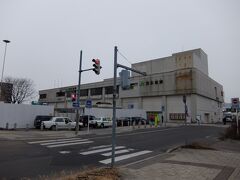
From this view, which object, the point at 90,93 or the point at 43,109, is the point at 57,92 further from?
the point at 43,109

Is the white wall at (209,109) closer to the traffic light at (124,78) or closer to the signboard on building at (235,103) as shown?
the signboard on building at (235,103)

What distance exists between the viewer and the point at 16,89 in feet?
198

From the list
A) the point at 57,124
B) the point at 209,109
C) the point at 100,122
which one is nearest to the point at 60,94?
the point at 209,109

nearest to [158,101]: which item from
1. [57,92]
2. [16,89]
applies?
[16,89]

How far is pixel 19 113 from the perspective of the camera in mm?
28656

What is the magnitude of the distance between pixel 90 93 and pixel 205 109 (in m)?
38.6

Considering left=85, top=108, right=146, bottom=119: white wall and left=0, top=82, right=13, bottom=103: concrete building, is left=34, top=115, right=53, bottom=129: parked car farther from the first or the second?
left=0, top=82, right=13, bottom=103: concrete building

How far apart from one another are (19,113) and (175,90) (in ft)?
132

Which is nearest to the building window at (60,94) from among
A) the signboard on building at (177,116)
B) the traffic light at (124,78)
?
the signboard on building at (177,116)

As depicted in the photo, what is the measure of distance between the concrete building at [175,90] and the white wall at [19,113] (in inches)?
940

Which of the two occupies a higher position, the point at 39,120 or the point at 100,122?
the point at 39,120

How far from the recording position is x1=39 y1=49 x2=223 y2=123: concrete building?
56906 mm

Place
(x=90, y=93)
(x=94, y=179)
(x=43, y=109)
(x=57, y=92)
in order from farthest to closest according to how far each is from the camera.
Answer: (x=57, y=92) < (x=90, y=93) < (x=43, y=109) < (x=94, y=179)

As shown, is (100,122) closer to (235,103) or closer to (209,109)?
(235,103)
